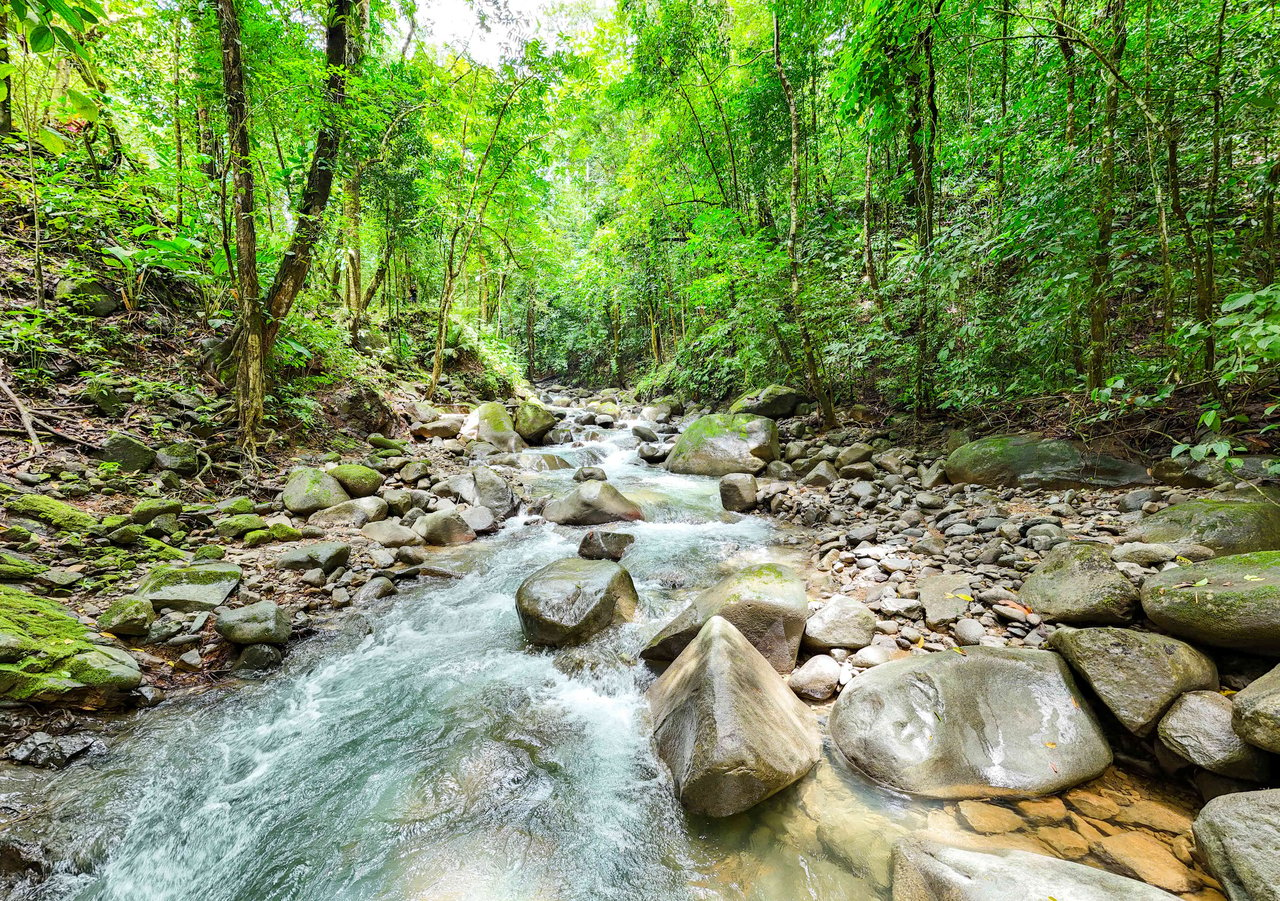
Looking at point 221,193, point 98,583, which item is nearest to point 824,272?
point 221,193

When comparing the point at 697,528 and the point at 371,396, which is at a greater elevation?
the point at 371,396

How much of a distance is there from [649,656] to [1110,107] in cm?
597

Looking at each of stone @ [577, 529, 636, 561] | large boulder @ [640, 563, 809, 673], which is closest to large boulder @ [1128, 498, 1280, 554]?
large boulder @ [640, 563, 809, 673]

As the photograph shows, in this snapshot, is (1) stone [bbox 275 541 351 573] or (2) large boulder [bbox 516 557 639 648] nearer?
(2) large boulder [bbox 516 557 639 648]

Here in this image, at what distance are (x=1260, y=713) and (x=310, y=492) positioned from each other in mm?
7677

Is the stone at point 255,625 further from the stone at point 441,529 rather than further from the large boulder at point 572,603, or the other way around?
the stone at point 441,529

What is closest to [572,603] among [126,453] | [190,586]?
[190,586]

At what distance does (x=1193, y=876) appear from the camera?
6.44ft

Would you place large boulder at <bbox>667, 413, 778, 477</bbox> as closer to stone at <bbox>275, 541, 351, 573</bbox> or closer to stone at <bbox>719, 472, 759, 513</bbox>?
stone at <bbox>719, 472, 759, 513</bbox>

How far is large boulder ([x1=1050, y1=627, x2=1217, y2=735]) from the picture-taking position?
2.40 meters

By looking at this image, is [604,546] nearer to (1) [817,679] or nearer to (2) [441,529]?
(2) [441,529]

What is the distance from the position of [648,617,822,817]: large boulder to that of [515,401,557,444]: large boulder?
9.23m

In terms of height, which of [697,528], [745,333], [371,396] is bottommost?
[697,528]

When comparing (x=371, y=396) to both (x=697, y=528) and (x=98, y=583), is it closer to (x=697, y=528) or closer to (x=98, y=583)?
(x=98, y=583)
